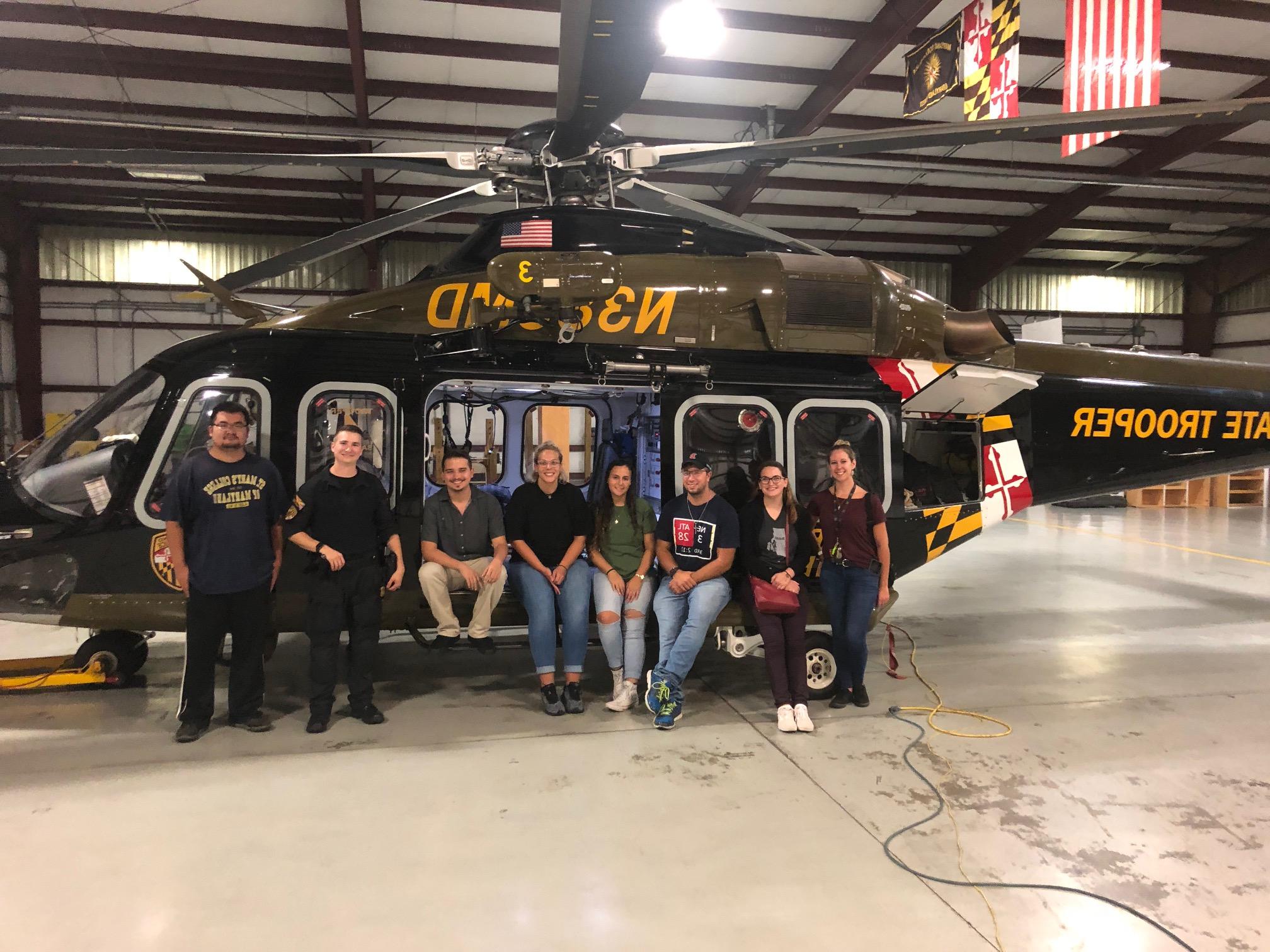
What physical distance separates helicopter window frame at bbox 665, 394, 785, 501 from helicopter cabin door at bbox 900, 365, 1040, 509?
3.19 ft

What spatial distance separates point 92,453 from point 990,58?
30.6 ft

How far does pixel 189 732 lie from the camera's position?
4.22m

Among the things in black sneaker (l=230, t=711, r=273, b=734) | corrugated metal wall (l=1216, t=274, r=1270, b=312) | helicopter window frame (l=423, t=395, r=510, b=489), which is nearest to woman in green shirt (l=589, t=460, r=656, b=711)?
helicopter window frame (l=423, t=395, r=510, b=489)

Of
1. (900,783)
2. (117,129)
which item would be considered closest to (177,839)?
(900,783)

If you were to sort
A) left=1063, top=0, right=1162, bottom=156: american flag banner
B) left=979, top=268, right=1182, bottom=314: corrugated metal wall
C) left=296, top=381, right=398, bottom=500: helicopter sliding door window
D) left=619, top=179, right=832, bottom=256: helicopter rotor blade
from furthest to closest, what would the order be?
left=979, top=268, right=1182, bottom=314: corrugated metal wall, left=1063, top=0, right=1162, bottom=156: american flag banner, left=619, top=179, right=832, bottom=256: helicopter rotor blade, left=296, top=381, right=398, bottom=500: helicopter sliding door window

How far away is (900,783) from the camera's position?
3783 mm

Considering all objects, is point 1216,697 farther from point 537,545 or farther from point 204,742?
point 204,742

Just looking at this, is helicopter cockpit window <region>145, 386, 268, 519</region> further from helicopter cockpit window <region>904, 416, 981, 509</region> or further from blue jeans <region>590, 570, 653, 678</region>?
helicopter cockpit window <region>904, 416, 981, 509</region>

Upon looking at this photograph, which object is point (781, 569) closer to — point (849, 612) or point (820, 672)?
point (849, 612)

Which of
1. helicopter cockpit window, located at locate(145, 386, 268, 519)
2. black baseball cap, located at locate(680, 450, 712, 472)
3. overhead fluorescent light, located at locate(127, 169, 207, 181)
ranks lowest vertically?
black baseball cap, located at locate(680, 450, 712, 472)

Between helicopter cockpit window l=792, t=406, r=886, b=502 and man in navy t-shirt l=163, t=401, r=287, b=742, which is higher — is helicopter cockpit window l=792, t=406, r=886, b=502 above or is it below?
above

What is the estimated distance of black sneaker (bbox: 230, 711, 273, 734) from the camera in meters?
4.35

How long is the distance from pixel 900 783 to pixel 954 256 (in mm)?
21307

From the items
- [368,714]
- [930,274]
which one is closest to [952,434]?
[368,714]
